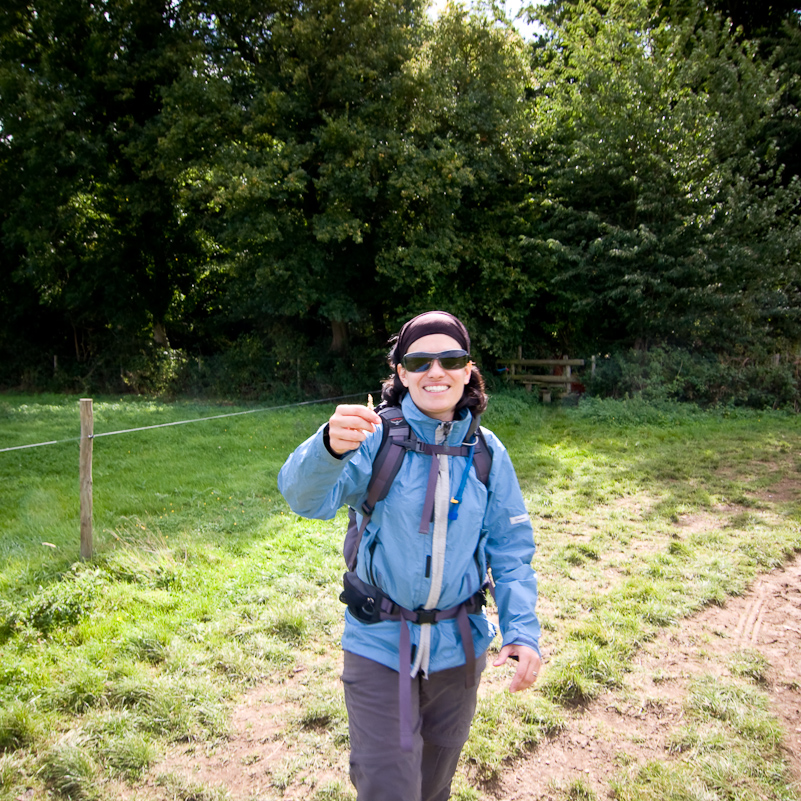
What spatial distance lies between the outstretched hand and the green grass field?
6.75 feet

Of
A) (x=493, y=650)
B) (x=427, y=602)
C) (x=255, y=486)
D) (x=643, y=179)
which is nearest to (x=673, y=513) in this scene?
(x=493, y=650)

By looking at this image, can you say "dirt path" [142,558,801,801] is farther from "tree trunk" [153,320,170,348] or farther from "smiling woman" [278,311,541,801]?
"tree trunk" [153,320,170,348]

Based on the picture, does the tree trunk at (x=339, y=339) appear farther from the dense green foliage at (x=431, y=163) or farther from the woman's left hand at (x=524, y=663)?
the woman's left hand at (x=524, y=663)

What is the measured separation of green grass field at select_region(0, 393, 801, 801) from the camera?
3.12 m

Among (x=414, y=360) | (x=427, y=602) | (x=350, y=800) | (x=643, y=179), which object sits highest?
(x=643, y=179)

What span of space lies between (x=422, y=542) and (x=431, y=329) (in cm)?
77

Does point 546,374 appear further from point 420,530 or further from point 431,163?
point 420,530

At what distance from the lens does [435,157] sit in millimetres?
13883

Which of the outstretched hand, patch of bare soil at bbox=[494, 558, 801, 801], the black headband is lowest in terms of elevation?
patch of bare soil at bbox=[494, 558, 801, 801]

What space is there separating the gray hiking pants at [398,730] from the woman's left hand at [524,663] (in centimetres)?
13

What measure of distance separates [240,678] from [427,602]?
7.53 feet

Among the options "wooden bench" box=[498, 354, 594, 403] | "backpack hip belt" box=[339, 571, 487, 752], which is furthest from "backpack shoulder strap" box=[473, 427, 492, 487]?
"wooden bench" box=[498, 354, 594, 403]

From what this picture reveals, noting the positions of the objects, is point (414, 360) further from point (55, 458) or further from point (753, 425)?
point (753, 425)

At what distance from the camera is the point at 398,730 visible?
6.31 feet
